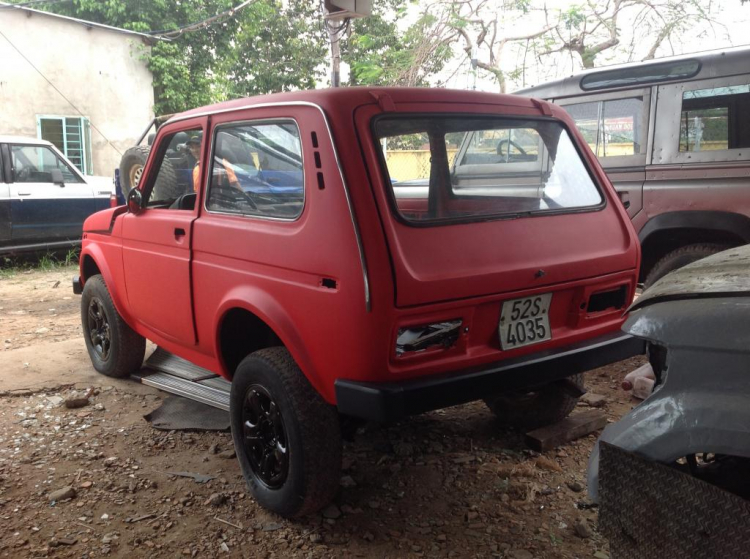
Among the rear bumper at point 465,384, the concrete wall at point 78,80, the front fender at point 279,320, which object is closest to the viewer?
the rear bumper at point 465,384

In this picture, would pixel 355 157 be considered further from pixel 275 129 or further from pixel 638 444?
pixel 638 444

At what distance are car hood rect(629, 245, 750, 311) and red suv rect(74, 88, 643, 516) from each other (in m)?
0.84

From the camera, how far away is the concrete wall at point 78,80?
14.1m

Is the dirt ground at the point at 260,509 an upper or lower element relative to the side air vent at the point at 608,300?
lower

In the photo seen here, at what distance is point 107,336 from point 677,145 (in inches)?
170

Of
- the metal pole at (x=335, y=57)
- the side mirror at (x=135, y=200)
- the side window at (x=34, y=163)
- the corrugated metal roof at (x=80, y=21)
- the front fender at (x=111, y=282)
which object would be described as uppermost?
the corrugated metal roof at (x=80, y=21)

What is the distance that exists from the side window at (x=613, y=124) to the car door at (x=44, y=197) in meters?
7.06

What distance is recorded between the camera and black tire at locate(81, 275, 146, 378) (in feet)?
15.2

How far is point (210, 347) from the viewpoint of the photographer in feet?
11.4

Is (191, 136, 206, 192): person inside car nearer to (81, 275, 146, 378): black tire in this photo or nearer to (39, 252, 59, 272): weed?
(81, 275, 146, 378): black tire

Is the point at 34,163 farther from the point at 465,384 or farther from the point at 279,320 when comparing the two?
the point at 465,384

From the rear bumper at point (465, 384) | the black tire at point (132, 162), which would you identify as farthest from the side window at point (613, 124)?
the black tire at point (132, 162)

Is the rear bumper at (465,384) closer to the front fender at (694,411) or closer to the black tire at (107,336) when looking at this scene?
the front fender at (694,411)

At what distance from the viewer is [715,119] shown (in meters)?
4.92
